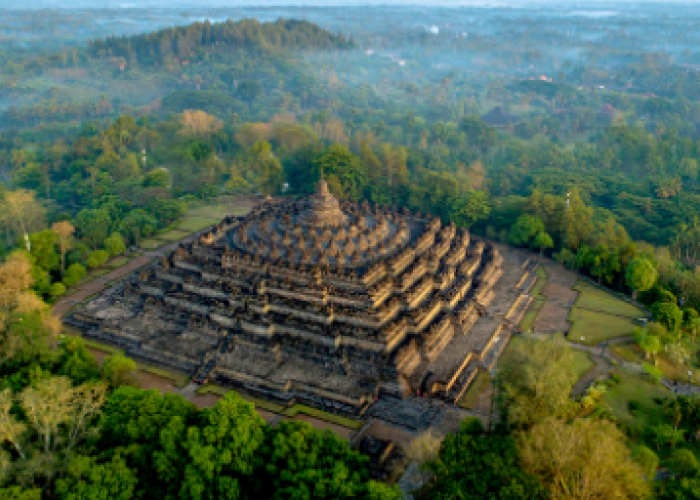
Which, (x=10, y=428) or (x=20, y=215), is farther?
(x=20, y=215)

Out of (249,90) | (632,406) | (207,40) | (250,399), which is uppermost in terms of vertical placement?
(207,40)

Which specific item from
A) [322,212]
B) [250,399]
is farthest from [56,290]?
[322,212]

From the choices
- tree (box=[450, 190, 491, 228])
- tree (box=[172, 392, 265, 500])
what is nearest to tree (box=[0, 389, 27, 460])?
tree (box=[172, 392, 265, 500])

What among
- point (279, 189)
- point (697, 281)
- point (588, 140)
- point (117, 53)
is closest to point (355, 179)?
point (279, 189)

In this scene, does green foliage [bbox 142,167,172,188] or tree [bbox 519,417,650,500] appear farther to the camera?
green foliage [bbox 142,167,172,188]

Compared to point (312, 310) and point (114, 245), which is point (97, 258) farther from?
point (312, 310)

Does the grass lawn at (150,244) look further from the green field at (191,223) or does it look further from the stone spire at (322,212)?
the stone spire at (322,212)

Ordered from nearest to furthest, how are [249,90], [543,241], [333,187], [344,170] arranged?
[543,241]
[333,187]
[344,170]
[249,90]

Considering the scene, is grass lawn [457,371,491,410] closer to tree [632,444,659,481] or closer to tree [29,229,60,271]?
tree [632,444,659,481]
